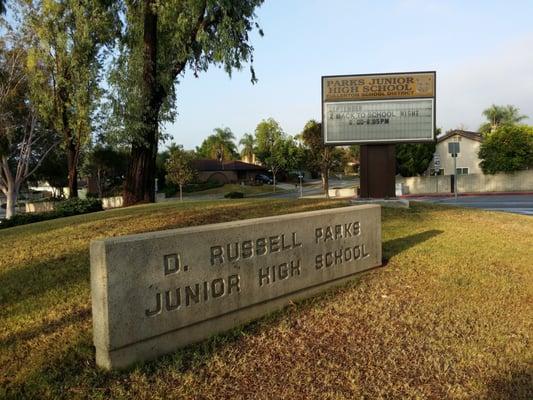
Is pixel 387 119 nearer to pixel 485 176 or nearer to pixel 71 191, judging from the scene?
pixel 71 191

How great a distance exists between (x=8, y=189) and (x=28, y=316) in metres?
31.9

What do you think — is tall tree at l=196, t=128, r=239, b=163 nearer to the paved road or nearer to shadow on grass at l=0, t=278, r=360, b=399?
the paved road

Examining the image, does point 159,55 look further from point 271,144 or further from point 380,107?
point 271,144

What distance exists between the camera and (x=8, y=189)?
106 ft

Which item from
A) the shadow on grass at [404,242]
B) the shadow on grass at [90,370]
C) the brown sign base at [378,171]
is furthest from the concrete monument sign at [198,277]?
the brown sign base at [378,171]

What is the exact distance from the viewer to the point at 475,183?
129 ft

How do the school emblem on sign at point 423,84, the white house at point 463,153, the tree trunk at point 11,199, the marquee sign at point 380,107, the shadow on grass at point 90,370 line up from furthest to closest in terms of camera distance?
the white house at point 463,153 → the tree trunk at point 11,199 → the marquee sign at point 380,107 → the school emblem on sign at point 423,84 → the shadow on grass at point 90,370

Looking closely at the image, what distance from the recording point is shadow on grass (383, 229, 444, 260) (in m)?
7.28

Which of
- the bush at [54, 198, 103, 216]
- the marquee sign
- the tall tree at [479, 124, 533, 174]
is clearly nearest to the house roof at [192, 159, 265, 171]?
→ the tall tree at [479, 124, 533, 174]

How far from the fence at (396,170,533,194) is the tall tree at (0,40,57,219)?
29468 millimetres

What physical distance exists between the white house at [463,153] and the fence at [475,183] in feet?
11.2

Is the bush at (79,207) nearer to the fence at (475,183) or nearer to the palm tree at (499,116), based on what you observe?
the fence at (475,183)

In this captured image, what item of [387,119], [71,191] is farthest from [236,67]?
[71,191]

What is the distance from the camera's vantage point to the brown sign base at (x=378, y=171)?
1432 cm
